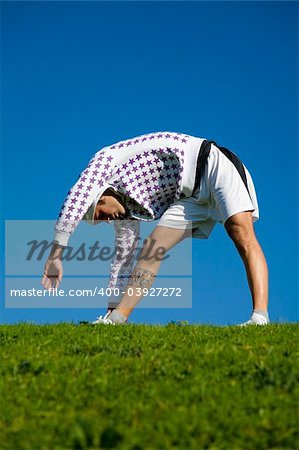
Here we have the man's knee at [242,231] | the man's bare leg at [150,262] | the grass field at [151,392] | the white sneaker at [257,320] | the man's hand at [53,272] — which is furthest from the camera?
the man's bare leg at [150,262]

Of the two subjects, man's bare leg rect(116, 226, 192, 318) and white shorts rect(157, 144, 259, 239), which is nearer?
white shorts rect(157, 144, 259, 239)

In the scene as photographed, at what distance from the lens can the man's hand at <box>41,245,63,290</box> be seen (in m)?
7.87

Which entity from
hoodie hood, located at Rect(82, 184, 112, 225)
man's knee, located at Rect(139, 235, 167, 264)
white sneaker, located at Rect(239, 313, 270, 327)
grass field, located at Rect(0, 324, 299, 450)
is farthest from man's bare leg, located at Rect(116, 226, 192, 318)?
grass field, located at Rect(0, 324, 299, 450)

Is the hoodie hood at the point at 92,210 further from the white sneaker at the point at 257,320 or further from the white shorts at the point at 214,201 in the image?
the white sneaker at the point at 257,320

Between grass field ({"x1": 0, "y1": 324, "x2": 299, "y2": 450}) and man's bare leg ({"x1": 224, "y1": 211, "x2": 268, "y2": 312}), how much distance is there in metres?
1.48

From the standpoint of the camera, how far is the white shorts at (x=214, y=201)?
8172 millimetres

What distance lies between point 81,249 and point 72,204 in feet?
5.97

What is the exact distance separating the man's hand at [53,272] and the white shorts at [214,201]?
153 centimetres

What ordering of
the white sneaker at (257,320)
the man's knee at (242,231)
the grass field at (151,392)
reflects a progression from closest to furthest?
the grass field at (151,392), the white sneaker at (257,320), the man's knee at (242,231)

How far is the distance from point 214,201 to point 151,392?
14.5 ft

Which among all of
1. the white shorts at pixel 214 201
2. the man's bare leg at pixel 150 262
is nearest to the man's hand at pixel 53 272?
the man's bare leg at pixel 150 262

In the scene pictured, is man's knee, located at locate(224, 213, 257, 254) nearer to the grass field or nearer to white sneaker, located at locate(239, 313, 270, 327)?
white sneaker, located at locate(239, 313, 270, 327)

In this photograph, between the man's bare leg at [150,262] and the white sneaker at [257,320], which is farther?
the man's bare leg at [150,262]

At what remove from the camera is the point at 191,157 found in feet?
27.5
